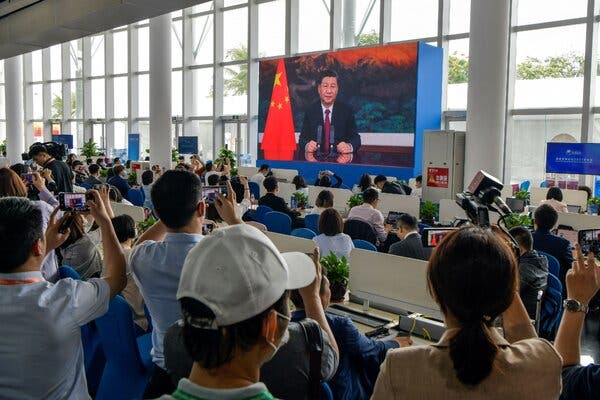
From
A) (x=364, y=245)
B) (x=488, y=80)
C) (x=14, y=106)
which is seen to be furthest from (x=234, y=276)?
(x=14, y=106)

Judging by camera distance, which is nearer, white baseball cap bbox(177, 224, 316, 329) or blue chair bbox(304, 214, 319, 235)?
white baseball cap bbox(177, 224, 316, 329)

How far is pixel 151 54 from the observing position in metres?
14.5

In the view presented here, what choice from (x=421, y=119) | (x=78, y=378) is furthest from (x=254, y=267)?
(x=421, y=119)

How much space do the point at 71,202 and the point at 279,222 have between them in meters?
4.32

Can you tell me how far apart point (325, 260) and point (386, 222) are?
383 centimetres

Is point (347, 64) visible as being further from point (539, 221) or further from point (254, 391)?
point (254, 391)

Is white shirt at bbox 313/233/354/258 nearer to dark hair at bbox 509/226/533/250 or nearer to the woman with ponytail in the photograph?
dark hair at bbox 509/226/533/250

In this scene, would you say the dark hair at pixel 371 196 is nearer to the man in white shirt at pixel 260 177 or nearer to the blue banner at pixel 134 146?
the man in white shirt at pixel 260 177

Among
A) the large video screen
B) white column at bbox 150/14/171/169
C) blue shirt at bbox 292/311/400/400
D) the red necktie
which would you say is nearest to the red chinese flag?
the large video screen

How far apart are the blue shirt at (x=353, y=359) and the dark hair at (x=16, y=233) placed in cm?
113

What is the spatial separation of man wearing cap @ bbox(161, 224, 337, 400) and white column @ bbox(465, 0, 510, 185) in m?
9.13

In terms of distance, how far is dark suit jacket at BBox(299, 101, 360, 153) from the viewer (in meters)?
13.6

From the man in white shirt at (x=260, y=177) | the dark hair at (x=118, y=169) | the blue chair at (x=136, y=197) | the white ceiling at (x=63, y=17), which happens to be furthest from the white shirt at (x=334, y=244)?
the dark hair at (x=118, y=169)

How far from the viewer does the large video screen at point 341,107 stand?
12.6 meters
